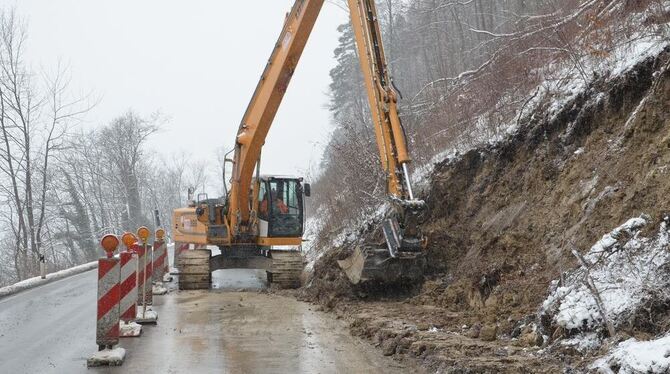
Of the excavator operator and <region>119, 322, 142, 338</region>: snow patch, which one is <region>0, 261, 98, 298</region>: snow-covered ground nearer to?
the excavator operator

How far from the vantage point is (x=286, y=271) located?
13.5 meters

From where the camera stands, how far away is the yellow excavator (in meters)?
9.00

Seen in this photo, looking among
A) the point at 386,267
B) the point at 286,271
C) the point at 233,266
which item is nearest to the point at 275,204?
the point at 233,266

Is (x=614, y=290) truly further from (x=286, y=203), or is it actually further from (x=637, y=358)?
(x=286, y=203)

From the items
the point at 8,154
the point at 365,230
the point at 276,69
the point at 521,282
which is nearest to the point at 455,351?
the point at 521,282

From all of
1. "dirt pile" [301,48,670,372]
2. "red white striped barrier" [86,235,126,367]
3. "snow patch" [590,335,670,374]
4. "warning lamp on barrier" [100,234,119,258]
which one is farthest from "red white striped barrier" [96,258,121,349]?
"snow patch" [590,335,670,374]

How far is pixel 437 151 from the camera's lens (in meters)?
13.8

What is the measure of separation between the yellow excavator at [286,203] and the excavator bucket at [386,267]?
15 millimetres

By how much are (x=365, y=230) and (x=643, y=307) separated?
779 centimetres

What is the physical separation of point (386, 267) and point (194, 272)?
5788mm

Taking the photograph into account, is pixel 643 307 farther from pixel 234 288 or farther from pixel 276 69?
A: pixel 234 288

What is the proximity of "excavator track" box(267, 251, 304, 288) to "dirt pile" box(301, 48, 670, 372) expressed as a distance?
8.59 ft

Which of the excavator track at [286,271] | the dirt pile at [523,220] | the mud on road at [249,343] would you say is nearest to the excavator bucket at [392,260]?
the dirt pile at [523,220]

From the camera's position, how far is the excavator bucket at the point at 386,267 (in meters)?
9.05
